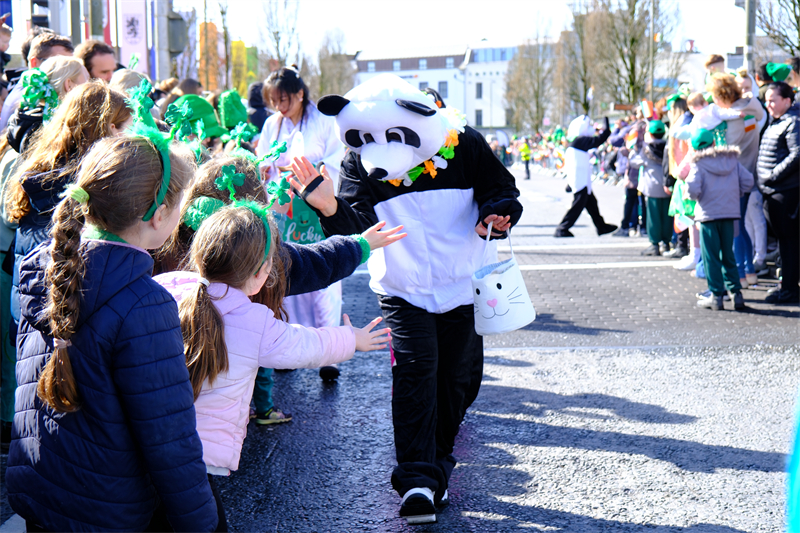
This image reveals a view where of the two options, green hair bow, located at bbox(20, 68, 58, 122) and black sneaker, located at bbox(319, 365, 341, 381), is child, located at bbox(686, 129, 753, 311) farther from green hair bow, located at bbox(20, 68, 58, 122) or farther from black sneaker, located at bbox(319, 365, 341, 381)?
green hair bow, located at bbox(20, 68, 58, 122)

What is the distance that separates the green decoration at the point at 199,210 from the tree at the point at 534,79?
218 feet

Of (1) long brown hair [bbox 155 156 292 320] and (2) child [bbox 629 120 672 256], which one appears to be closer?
(1) long brown hair [bbox 155 156 292 320]

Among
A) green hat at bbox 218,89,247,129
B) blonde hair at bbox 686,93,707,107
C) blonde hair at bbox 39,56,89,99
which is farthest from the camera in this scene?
blonde hair at bbox 686,93,707,107

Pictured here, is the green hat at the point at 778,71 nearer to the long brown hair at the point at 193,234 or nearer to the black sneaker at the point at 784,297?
the black sneaker at the point at 784,297

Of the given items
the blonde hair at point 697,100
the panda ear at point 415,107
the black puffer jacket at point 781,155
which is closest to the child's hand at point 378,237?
the panda ear at point 415,107

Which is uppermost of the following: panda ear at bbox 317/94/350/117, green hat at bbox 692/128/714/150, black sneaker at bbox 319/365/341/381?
panda ear at bbox 317/94/350/117

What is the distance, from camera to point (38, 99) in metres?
4.08

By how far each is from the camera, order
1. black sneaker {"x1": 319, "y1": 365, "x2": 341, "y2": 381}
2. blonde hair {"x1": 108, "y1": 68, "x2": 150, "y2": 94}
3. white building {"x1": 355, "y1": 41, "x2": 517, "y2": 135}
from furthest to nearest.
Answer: white building {"x1": 355, "y1": 41, "x2": 517, "y2": 135}, black sneaker {"x1": 319, "y1": 365, "x2": 341, "y2": 381}, blonde hair {"x1": 108, "y1": 68, "x2": 150, "y2": 94}

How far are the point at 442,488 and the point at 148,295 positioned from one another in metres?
2.02

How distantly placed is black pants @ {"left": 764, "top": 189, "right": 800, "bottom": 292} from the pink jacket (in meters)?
6.33

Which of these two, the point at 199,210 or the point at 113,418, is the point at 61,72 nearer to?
the point at 199,210

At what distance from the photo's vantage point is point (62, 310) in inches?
82.0

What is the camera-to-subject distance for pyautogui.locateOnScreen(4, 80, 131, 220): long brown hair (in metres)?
3.19

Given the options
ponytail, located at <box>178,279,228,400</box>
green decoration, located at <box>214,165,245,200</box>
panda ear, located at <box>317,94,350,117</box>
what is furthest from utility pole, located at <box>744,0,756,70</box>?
ponytail, located at <box>178,279,228,400</box>
